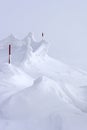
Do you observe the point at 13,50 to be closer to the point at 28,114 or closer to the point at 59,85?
the point at 59,85

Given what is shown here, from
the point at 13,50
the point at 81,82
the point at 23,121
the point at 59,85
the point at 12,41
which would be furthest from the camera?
the point at 12,41

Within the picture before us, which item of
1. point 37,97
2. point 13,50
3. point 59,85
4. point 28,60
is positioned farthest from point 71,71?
point 37,97

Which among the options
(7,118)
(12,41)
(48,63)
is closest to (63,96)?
(7,118)

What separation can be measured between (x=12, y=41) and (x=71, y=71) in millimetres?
3705

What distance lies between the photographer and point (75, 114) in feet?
15.1

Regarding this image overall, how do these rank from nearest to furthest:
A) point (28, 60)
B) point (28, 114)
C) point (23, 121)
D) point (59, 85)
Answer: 1. point (23, 121)
2. point (28, 114)
3. point (59, 85)
4. point (28, 60)

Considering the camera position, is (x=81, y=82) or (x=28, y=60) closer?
(x=81, y=82)

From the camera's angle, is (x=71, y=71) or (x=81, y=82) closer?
(x=81, y=82)

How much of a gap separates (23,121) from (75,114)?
2.71 feet

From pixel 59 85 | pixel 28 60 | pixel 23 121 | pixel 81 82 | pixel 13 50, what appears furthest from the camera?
pixel 13 50

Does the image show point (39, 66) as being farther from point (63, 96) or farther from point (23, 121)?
point (23, 121)

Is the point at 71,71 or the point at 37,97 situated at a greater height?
the point at 37,97

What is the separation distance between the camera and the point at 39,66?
1094 centimetres

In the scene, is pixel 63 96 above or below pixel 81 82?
above
